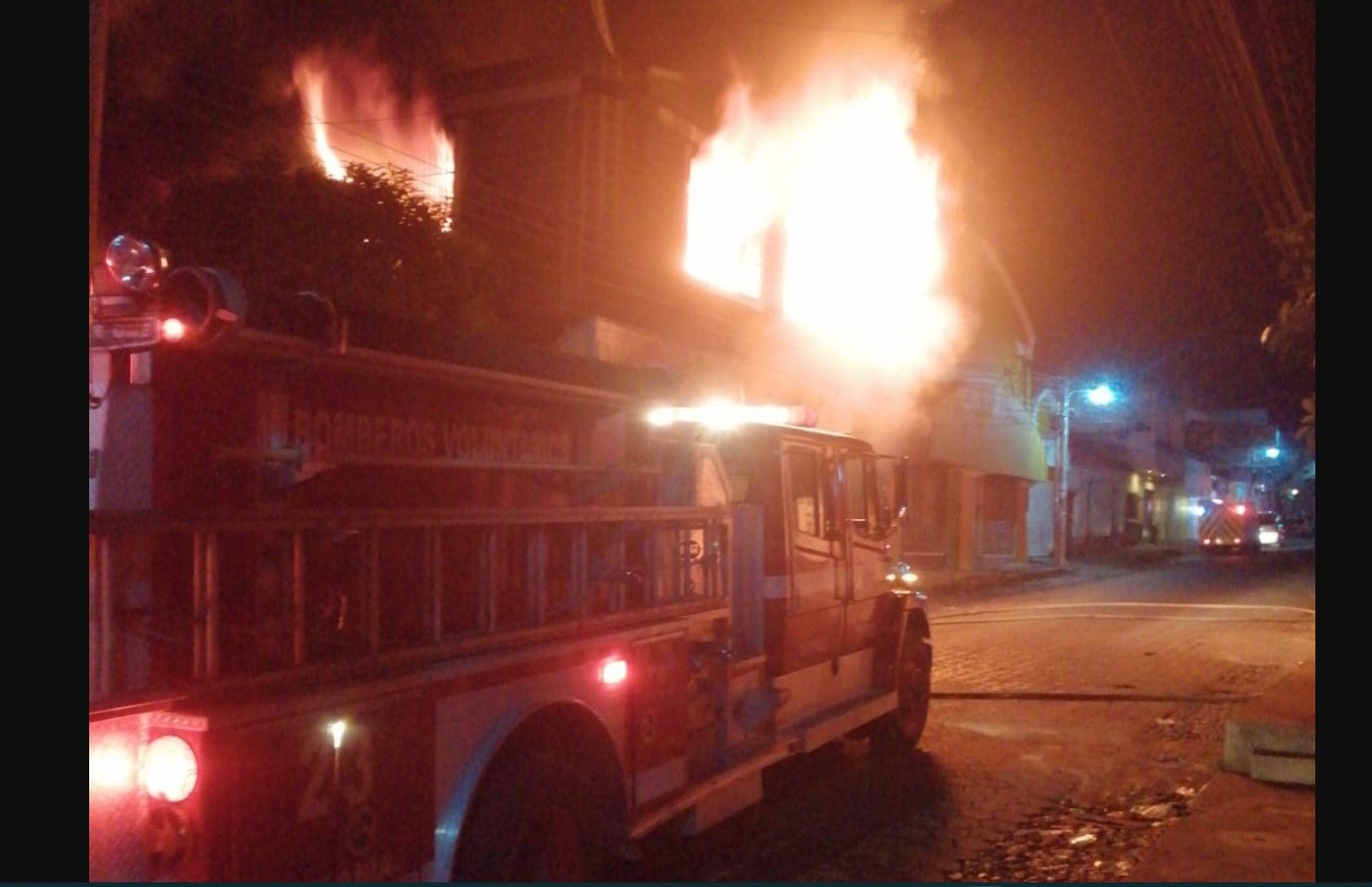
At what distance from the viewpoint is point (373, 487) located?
15.0 feet

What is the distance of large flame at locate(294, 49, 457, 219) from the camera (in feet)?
53.0

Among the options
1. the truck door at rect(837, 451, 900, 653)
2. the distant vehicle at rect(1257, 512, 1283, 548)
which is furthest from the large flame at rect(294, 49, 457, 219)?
the distant vehicle at rect(1257, 512, 1283, 548)

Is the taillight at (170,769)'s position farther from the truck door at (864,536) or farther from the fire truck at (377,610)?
the truck door at (864,536)

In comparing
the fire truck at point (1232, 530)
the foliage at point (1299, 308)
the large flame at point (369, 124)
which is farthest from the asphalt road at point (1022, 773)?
the fire truck at point (1232, 530)

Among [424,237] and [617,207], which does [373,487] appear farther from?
[617,207]

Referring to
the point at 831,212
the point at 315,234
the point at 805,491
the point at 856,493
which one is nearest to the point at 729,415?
the point at 805,491

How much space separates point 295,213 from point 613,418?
677 cm

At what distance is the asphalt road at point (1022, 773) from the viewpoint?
650 cm

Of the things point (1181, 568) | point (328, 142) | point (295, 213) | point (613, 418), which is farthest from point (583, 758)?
point (1181, 568)

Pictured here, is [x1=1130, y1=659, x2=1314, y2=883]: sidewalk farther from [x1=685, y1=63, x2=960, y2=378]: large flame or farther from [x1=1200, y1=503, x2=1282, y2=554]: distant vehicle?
[x1=1200, y1=503, x2=1282, y2=554]: distant vehicle

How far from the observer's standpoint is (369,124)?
1723cm

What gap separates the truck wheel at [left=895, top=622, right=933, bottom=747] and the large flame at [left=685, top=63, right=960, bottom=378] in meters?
11.0

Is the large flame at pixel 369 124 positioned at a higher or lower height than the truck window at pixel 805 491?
higher

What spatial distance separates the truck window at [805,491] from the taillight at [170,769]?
176 inches
